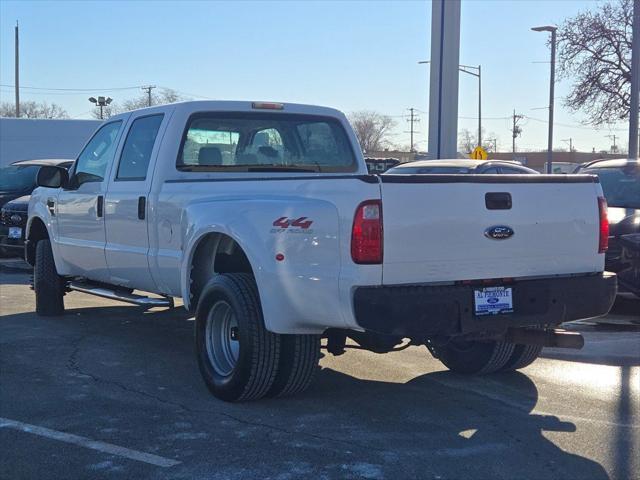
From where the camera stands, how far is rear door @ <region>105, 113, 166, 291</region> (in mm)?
6867

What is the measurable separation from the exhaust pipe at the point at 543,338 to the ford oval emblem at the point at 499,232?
28.8 inches

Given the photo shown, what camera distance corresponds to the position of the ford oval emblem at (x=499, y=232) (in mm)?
4977

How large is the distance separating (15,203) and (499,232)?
9.39 metres

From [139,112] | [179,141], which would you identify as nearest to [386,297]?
[179,141]

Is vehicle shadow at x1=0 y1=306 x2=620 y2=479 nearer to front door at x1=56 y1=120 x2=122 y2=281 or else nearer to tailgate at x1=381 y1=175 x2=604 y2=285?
front door at x1=56 y1=120 x2=122 y2=281

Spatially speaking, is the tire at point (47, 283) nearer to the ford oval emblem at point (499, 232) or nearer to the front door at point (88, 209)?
the front door at point (88, 209)

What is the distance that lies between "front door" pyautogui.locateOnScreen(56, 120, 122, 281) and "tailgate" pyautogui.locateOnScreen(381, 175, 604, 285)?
3696 millimetres

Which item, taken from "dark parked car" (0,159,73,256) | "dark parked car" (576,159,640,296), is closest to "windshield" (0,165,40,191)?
"dark parked car" (0,159,73,256)

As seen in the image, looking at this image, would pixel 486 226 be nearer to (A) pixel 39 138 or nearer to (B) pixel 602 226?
(B) pixel 602 226

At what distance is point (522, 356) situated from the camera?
6461 mm

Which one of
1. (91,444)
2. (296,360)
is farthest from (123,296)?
(91,444)

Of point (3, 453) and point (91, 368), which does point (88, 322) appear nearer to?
point (91, 368)

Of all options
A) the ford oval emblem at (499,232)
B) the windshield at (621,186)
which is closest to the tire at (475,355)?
the ford oval emblem at (499,232)

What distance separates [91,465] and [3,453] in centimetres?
60
